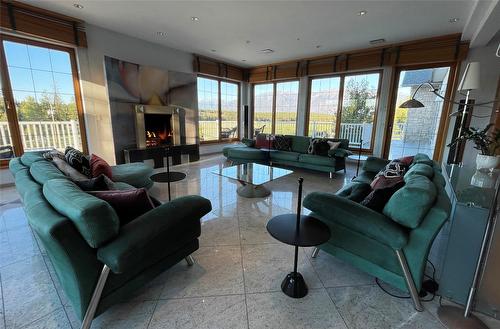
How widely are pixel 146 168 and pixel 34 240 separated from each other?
4.60ft

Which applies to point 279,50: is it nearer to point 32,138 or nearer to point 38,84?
point 38,84

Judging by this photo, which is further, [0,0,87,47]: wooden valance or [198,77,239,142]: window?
[198,77,239,142]: window

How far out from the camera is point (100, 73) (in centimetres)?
428

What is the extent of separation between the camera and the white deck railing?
3641 mm

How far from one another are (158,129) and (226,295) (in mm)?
4612

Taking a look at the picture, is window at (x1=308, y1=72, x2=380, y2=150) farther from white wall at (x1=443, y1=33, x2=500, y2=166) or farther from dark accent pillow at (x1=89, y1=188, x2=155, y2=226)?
dark accent pillow at (x1=89, y1=188, x2=155, y2=226)

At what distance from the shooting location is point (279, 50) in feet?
17.3

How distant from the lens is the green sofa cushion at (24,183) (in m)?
1.45

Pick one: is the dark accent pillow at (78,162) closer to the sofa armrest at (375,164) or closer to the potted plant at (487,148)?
the sofa armrest at (375,164)

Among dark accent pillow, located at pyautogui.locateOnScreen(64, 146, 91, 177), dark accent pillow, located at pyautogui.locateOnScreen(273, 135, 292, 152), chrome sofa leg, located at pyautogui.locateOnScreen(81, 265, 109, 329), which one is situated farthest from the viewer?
dark accent pillow, located at pyautogui.locateOnScreen(273, 135, 292, 152)

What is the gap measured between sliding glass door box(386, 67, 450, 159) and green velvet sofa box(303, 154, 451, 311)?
3.99m

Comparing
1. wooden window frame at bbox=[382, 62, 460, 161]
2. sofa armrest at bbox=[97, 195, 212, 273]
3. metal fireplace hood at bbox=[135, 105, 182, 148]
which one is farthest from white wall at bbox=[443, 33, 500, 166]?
metal fireplace hood at bbox=[135, 105, 182, 148]

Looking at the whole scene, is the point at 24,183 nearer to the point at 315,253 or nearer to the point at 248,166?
the point at 315,253

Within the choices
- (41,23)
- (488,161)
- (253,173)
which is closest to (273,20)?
(253,173)
